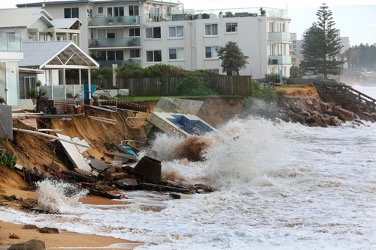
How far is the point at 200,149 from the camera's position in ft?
123

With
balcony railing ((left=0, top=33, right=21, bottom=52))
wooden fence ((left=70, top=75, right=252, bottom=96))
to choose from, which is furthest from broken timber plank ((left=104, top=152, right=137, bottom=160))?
wooden fence ((left=70, top=75, right=252, bottom=96))

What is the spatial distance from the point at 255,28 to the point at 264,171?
42283 mm

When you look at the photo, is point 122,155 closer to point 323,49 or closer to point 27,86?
point 27,86

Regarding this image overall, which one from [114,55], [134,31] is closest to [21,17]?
[114,55]

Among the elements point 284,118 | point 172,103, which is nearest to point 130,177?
point 172,103

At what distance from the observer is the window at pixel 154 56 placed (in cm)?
7525

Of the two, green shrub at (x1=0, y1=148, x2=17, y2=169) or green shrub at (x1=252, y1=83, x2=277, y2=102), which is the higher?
green shrub at (x1=252, y1=83, x2=277, y2=102)

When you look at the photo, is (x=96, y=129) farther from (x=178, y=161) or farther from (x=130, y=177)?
(x=130, y=177)

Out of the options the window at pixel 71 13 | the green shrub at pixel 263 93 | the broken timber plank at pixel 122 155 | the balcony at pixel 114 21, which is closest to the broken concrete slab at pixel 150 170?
the broken timber plank at pixel 122 155

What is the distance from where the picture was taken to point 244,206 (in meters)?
24.9

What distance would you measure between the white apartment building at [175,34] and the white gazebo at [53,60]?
99.0 feet

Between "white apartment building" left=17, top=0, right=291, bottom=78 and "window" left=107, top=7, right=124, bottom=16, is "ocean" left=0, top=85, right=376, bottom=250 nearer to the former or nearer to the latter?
"white apartment building" left=17, top=0, right=291, bottom=78

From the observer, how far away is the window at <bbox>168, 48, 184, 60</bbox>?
7469 cm

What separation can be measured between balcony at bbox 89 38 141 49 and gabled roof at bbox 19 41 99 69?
3152 centimetres
